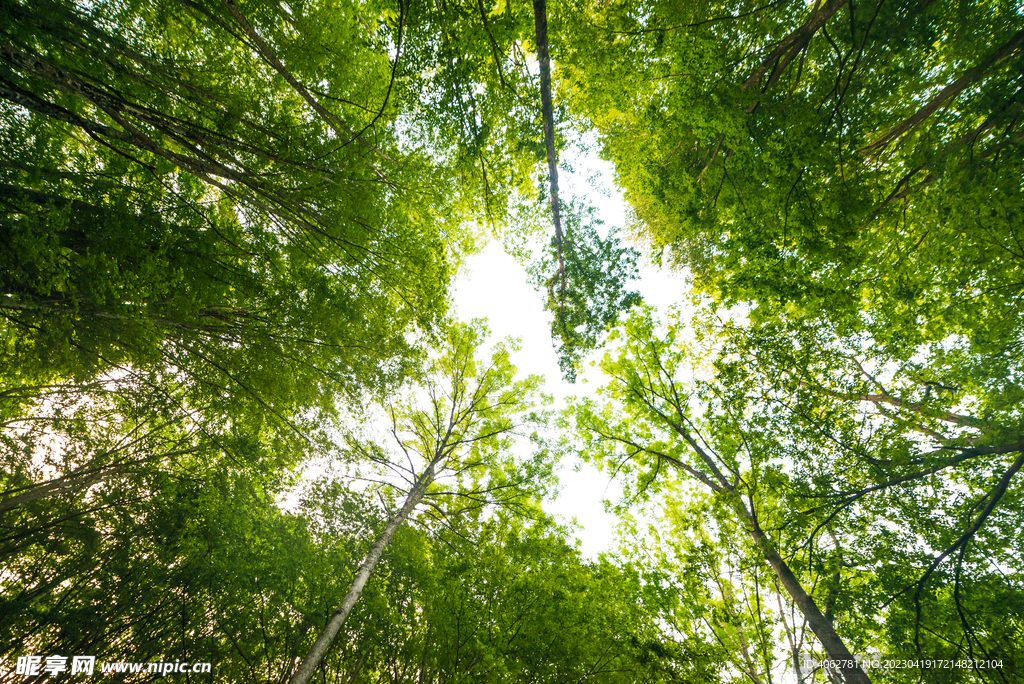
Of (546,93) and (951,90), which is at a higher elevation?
(951,90)

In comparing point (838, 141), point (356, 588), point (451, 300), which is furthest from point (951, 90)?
point (356, 588)

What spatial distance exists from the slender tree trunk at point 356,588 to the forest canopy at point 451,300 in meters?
0.05

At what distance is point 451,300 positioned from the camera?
7258mm

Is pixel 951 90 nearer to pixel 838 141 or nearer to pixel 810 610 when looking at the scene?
pixel 838 141

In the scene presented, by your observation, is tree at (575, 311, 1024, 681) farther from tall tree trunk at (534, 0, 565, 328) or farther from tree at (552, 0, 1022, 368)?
tall tree trunk at (534, 0, 565, 328)

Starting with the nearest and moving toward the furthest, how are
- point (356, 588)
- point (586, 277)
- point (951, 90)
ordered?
point (951, 90) → point (356, 588) → point (586, 277)

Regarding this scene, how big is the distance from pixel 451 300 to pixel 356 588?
5.50m

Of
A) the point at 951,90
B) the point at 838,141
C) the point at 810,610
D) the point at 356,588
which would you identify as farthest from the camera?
the point at 356,588

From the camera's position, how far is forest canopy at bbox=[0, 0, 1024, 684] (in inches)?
158

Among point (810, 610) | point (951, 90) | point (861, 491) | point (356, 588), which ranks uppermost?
point (951, 90)

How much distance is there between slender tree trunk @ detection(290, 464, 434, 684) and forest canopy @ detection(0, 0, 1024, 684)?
0.05 metres

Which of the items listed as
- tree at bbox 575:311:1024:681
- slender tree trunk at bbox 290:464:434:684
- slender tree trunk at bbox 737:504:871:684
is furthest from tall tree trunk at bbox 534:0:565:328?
slender tree trunk at bbox 290:464:434:684

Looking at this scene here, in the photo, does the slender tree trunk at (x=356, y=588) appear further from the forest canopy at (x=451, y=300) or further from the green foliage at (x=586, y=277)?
the green foliage at (x=586, y=277)

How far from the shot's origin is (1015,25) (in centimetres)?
374
